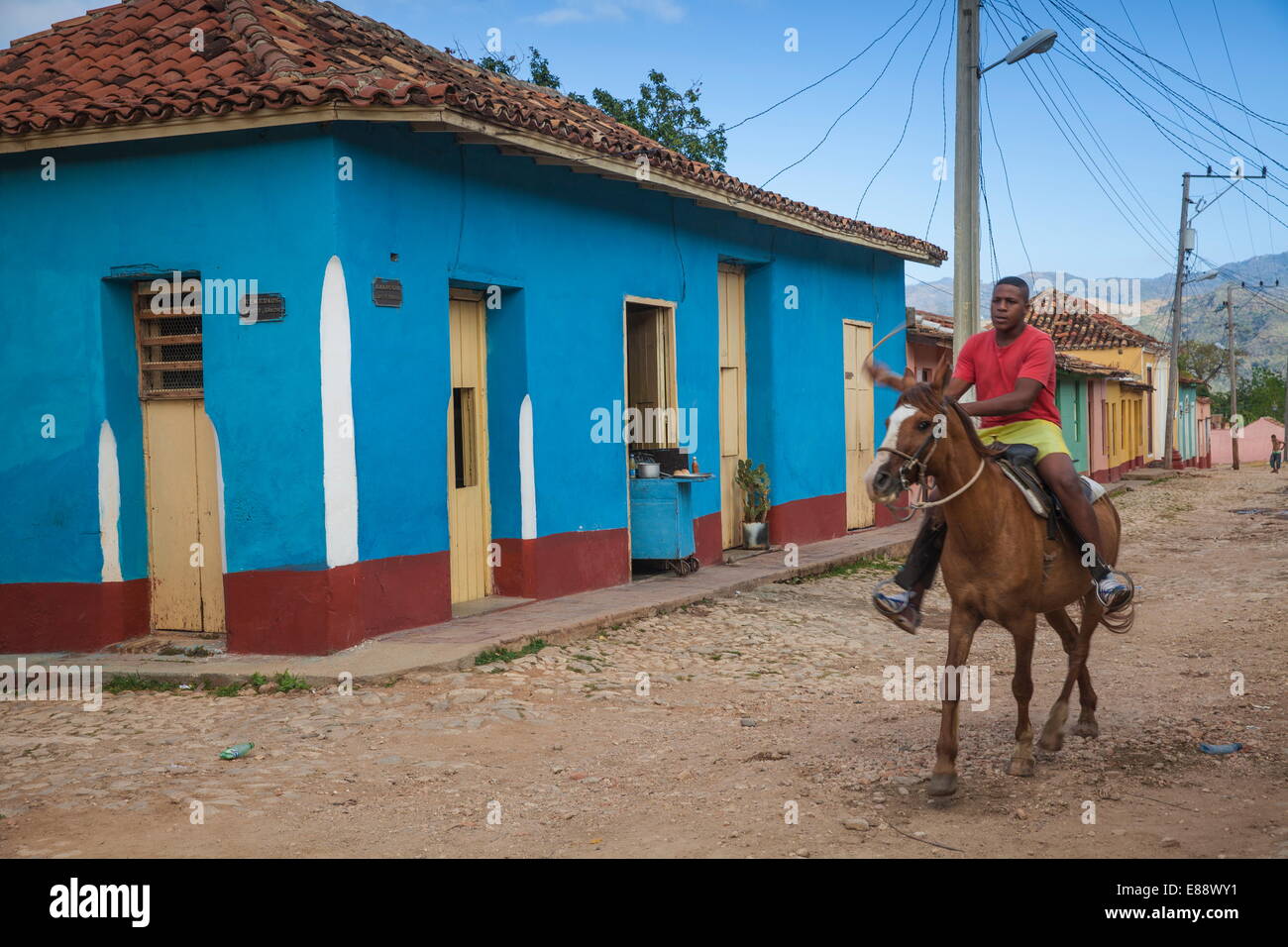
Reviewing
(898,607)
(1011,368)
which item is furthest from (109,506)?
(1011,368)

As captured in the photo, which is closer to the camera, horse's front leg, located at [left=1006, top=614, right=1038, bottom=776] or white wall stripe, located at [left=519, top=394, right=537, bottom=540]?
horse's front leg, located at [left=1006, top=614, right=1038, bottom=776]

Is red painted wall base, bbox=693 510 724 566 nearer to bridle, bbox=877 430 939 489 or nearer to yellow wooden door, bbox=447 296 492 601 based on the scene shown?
yellow wooden door, bbox=447 296 492 601

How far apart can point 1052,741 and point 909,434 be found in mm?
1798

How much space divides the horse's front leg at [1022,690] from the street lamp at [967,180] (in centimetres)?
668

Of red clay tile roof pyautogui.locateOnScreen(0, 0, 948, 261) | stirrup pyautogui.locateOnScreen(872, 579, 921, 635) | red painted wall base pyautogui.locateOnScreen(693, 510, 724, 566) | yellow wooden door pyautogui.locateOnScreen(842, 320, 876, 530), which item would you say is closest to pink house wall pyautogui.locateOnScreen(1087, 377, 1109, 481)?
yellow wooden door pyautogui.locateOnScreen(842, 320, 876, 530)

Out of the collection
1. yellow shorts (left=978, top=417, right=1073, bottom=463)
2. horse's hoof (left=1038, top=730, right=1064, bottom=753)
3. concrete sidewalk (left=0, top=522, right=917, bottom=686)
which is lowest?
horse's hoof (left=1038, top=730, right=1064, bottom=753)

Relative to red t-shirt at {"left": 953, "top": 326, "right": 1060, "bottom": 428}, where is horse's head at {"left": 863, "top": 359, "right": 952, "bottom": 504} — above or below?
below

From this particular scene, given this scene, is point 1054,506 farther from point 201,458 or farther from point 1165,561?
point 1165,561

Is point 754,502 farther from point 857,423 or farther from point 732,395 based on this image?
point 857,423

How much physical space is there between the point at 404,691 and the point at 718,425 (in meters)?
6.76

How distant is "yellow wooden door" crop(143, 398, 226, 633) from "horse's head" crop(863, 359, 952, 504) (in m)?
5.65

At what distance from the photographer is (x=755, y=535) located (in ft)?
46.0

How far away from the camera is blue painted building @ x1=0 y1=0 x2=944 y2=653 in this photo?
8.03 meters
